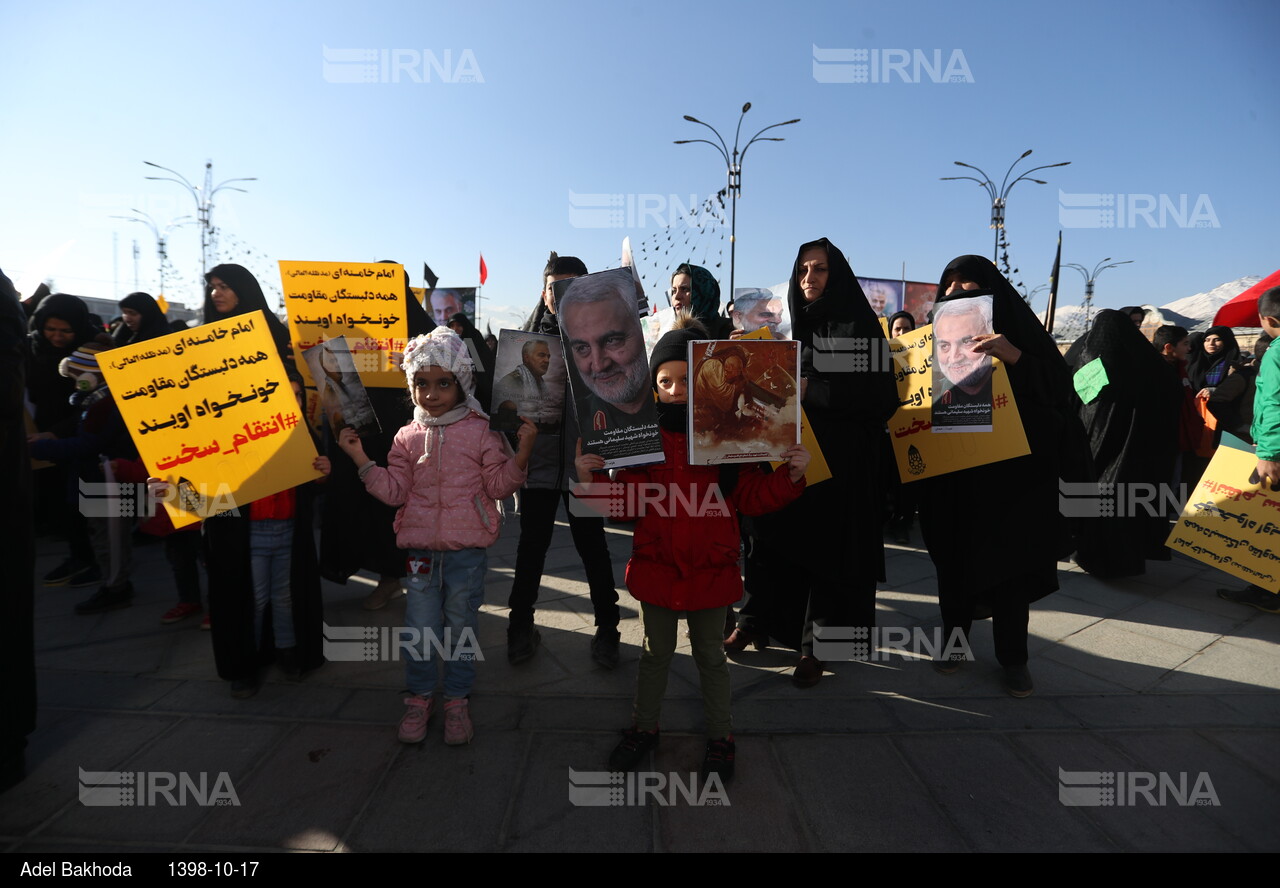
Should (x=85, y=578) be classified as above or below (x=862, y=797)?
below

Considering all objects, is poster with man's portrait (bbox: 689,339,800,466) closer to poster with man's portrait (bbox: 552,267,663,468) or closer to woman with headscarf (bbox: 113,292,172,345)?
poster with man's portrait (bbox: 552,267,663,468)

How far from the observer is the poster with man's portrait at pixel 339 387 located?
2.68 m

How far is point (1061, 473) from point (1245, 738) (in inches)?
55.1

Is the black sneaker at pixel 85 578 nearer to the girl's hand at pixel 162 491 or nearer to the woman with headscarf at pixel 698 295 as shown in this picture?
the girl's hand at pixel 162 491

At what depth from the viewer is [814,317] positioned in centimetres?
323

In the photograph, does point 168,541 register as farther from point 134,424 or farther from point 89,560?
point 134,424

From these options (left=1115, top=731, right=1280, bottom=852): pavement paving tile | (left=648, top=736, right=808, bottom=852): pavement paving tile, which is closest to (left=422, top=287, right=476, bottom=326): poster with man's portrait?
(left=648, top=736, right=808, bottom=852): pavement paving tile

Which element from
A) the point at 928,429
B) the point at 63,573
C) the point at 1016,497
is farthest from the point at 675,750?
the point at 63,573

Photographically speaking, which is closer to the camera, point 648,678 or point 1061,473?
point 648,678

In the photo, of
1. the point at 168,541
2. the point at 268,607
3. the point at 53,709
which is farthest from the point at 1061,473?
the point at 168,541

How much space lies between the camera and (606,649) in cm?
348

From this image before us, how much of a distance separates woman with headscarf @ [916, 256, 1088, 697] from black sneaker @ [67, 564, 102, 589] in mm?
6351

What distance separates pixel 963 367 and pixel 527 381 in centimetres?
212

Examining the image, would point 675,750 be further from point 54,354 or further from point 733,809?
point 54,354
